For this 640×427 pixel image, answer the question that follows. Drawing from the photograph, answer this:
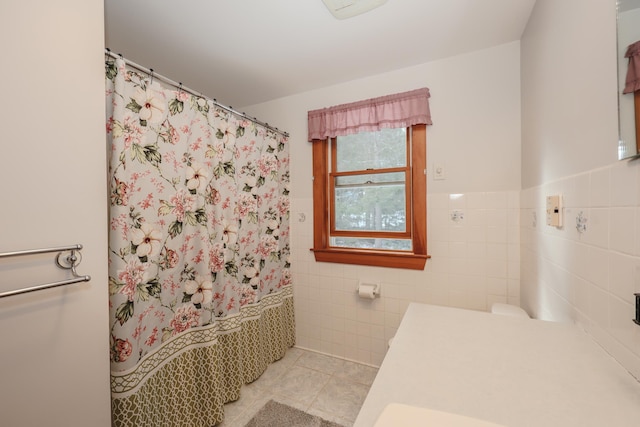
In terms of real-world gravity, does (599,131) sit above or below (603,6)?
below

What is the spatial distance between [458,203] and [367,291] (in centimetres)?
90

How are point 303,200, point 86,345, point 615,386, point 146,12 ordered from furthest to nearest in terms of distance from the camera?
point 303,200
point 146,12
point 86,345
point 615,386

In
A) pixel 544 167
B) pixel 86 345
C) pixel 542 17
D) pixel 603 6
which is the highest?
pixel 542 17

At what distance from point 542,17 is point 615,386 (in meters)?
1.53

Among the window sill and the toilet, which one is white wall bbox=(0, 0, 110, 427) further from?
the toilet

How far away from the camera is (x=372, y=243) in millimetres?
2078

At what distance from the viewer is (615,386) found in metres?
0.60

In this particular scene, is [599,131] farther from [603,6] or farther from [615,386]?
[615,386]

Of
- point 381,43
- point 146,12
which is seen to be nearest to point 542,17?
point 381,43

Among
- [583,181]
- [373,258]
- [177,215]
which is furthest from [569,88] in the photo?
[177,215]

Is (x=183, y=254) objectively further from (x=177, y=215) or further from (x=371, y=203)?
(x=371, y=203)

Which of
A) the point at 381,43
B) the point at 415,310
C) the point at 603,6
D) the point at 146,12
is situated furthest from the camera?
the point at 381,43

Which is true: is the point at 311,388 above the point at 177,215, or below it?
below

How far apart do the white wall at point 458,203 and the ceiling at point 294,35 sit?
139mm
